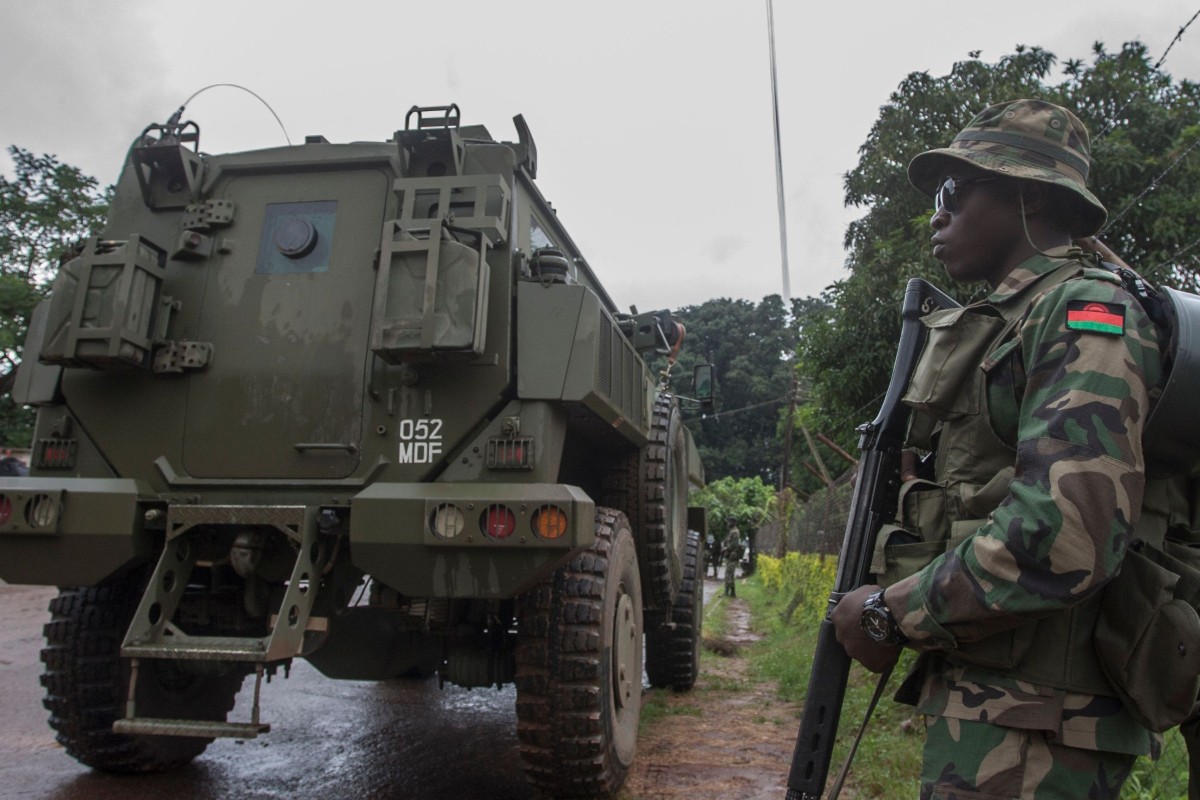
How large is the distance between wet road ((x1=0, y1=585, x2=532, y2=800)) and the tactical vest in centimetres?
280

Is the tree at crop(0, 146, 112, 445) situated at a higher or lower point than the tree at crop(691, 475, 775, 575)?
higher

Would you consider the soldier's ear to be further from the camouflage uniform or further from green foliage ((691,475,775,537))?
green foliage ((691,475,775,537))

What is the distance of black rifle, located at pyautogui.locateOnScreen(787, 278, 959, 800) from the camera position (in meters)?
1.94

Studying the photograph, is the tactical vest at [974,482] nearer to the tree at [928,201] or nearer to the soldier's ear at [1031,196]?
the soldier's ear at [1031,196]

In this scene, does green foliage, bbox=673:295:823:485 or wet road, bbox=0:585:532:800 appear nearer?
wet road, bbox=0:585:532:800

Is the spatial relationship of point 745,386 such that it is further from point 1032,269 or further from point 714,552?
point 1032,269

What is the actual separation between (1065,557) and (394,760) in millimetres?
3878

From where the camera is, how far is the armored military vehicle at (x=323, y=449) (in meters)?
3.44

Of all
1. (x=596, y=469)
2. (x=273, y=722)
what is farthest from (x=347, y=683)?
(x=596, y=469)

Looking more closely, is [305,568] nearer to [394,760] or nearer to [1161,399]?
[394,760]

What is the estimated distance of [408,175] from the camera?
159 inches

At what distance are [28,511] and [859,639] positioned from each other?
3.15 m

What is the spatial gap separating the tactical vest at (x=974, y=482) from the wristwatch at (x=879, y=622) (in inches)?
4.5

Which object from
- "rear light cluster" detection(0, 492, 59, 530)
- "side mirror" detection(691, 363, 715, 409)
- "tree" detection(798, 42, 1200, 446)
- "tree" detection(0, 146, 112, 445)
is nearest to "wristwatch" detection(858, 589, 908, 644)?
"rear light cluster" detection(0, 492, 59, 530)
